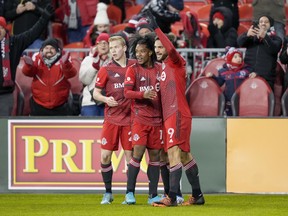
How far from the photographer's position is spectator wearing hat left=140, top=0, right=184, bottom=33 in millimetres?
18969

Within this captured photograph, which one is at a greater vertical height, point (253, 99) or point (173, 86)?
point (173, 86)

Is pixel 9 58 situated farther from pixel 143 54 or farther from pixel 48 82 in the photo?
pixel 143 54

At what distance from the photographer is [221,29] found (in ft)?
64.0

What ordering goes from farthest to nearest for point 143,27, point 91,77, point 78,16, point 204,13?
point 204,13, point 78,16, point 91,77, point 143,27

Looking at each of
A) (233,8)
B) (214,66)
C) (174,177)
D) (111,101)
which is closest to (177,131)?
(174,177)

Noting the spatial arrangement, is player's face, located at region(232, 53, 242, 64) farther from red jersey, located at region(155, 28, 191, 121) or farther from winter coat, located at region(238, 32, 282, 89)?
red jersey, located at region(155, 28, 191, 121)

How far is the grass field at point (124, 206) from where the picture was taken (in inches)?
520

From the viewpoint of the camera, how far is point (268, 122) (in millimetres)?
16047

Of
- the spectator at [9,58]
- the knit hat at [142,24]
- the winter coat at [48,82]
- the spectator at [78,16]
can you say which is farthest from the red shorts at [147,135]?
the spectator at [78,16]

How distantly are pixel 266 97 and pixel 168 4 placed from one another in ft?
9.87

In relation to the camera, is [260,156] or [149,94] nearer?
[149,94]

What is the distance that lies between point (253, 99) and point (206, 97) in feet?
2.44

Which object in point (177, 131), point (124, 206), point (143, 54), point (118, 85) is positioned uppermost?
point (143, 54)

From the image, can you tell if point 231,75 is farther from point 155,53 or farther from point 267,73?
point 155,53
